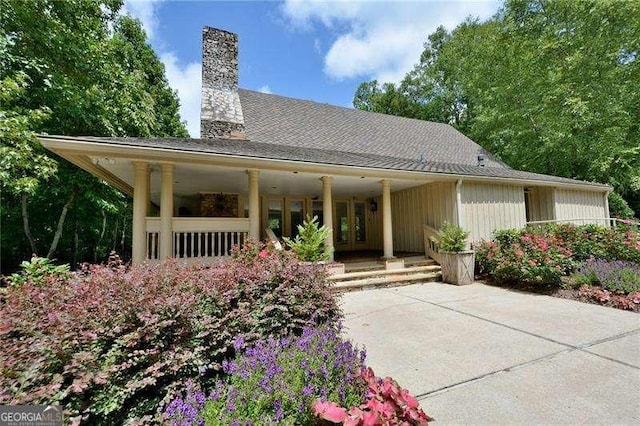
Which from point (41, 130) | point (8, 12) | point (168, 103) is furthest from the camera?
point (168, 103)

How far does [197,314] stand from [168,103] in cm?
2314

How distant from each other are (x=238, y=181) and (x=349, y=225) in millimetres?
6101

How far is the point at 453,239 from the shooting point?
823 centimetres

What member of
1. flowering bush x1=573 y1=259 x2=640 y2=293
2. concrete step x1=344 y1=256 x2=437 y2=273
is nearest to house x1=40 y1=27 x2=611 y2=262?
concrete step x1=344 y1=256 x2=437 y2=273

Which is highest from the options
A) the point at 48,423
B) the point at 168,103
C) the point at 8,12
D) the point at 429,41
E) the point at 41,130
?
the point at 429,41

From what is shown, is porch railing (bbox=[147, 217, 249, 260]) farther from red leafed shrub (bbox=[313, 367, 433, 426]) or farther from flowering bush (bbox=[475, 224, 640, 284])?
flowering bush (bbox=[475, 224, 640, 284])

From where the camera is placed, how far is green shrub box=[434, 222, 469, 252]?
818 cm

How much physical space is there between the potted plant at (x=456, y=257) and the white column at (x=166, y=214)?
7.35 metres

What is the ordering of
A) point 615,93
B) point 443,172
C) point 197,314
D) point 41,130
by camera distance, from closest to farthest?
1. point 197,314
2. point 443,172
3. point 41,130
4. point 615,93

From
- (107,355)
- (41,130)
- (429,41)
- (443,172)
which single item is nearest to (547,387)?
(107,355)

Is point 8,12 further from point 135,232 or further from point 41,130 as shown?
point 135,232

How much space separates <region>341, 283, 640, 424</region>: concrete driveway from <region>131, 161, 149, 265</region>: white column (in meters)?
4.53

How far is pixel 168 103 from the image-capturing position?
69.8ft

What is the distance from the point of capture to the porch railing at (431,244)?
9.11m
